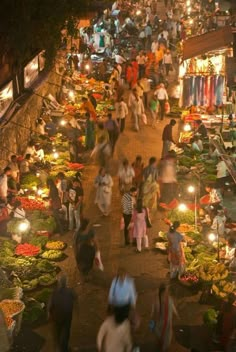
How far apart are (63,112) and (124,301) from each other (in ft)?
44.8

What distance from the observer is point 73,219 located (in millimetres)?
14781

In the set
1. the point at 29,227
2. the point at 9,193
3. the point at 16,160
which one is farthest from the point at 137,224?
the point at 16,160

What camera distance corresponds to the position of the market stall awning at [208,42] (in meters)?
16.2

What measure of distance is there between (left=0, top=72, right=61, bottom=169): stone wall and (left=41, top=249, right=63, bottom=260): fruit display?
404 centimetres

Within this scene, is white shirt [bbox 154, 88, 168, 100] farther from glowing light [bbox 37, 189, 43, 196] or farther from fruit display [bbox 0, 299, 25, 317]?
fruit display [bbox 0, 299, 25, 317]

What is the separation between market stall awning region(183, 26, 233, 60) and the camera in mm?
16177

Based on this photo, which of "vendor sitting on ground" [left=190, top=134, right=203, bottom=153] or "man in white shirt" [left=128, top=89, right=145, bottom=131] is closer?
"vendor sitting on ground" [left=190, top=134, right=203, bottom=153]

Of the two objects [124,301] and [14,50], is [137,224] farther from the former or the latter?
[14,50]

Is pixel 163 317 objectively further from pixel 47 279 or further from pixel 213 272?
pixel 47 279

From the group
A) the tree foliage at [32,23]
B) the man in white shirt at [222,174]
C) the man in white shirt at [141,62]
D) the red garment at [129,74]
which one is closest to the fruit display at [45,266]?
the man in white shirt at [222,174]

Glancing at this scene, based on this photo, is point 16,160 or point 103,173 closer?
point 103,173

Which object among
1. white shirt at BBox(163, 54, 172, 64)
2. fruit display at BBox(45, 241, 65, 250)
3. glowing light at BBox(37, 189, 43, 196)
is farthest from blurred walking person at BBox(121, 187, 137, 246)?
white shirt at BBox(163, 54, 172, 64)

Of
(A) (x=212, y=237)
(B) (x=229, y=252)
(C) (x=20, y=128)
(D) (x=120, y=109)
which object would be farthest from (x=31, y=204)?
(D) (x=120, y=109)

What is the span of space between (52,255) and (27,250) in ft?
1.72
